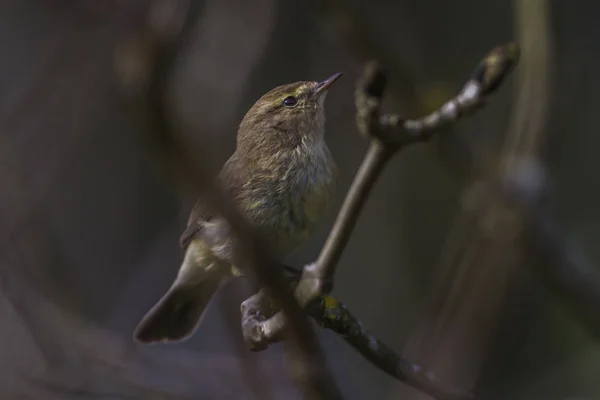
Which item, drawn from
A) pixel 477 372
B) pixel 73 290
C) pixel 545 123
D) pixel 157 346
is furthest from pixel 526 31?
pixel 157 346

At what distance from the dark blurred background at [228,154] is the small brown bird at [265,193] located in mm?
145

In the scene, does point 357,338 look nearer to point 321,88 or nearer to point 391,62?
point 391,62

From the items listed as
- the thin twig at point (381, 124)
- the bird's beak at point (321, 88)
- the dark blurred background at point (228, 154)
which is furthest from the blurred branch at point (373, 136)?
the bird's beak at point (321, 88)

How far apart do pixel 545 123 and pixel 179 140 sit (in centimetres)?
208

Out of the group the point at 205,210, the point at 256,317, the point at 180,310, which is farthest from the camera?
the point at 180,310

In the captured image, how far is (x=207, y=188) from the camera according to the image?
3.24 feet

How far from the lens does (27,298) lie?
137 inches

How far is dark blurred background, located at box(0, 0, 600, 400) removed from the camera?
323cm

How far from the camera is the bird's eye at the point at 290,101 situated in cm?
312

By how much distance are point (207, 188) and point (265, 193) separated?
1.80 meters

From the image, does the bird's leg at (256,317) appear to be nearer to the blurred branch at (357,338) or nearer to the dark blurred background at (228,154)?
the blurred branch at (357,338)

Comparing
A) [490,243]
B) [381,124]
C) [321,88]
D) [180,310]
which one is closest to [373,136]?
[381,124]

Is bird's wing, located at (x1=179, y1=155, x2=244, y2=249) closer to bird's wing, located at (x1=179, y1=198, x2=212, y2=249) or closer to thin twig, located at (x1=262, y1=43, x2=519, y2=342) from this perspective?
→ bird's wing, located at (x1=179, y1=198, x2=212, y2=249)

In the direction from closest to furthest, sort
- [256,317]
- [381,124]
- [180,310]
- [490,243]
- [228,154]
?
[381,124] → [256,317] → [490,243] → [228,154] → [180,310]
